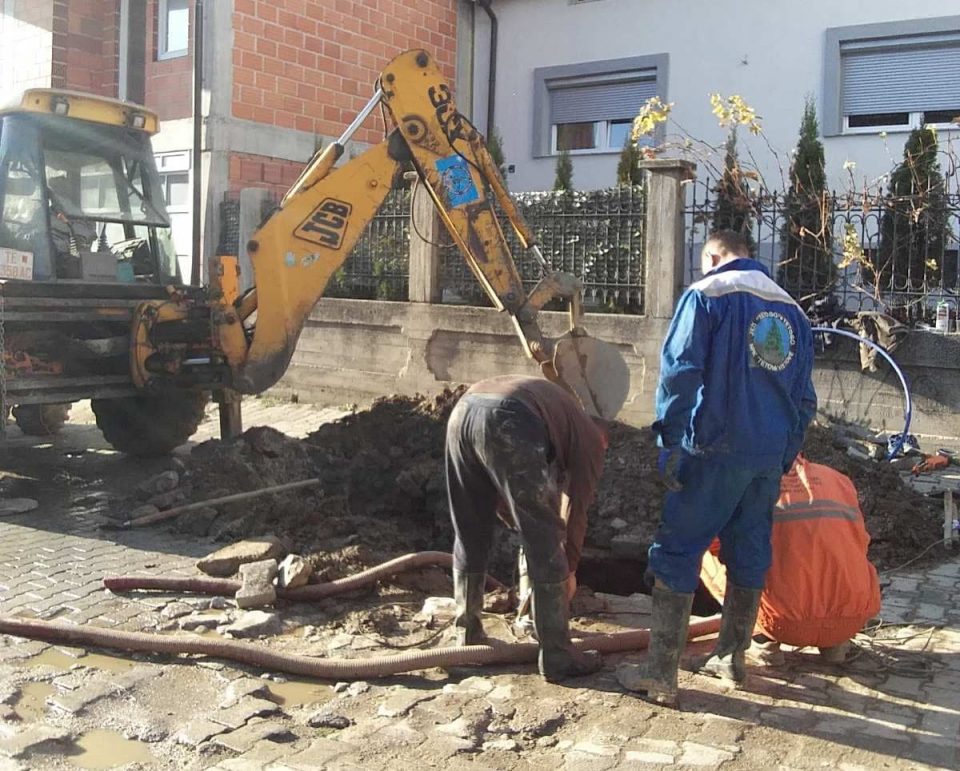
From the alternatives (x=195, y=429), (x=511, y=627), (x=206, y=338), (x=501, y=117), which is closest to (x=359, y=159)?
(x=206, y=338)

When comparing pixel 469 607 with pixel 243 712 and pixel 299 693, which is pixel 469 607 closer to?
pixel 299 693

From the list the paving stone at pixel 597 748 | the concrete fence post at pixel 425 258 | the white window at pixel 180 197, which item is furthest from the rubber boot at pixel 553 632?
the white window at pixel 180 197

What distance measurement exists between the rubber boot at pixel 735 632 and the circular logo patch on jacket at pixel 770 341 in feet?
3.06

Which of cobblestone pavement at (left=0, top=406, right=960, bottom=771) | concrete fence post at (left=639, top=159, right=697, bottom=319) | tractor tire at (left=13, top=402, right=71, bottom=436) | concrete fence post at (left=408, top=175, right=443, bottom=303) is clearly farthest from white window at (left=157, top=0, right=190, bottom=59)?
cobblestone pavement at (left=0, top=406, right=960, bottom=771)

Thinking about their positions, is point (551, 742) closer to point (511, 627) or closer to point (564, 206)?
point (511, 627)

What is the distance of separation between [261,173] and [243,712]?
11217 millimetres

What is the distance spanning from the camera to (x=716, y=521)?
4047 millimetres

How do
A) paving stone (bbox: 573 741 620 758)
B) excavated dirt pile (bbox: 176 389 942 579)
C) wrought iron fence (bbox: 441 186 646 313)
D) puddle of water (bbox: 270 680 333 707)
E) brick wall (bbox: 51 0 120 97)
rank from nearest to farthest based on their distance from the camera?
paving stone (bbox: 573 741 620 758) < puddle of water (bbox: 270 680 333 707) < excavated dirt pile (bbox: 176 389 942 579) < wrought iron fence (bbox: 441 186 646 313) < brick wall (bbox: 51 0 120 97)

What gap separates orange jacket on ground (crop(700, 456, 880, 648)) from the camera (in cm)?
433

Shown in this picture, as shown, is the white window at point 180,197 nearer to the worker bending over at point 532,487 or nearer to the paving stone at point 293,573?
the paving stone at point 293,573

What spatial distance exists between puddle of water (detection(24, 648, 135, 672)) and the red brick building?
929 centimetres

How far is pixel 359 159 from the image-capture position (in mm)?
7570

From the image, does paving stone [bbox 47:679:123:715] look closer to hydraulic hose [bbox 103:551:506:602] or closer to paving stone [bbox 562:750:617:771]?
hydraulic hose [bbox 103:551:506:602]

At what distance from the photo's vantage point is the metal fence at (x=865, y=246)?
895 cm
